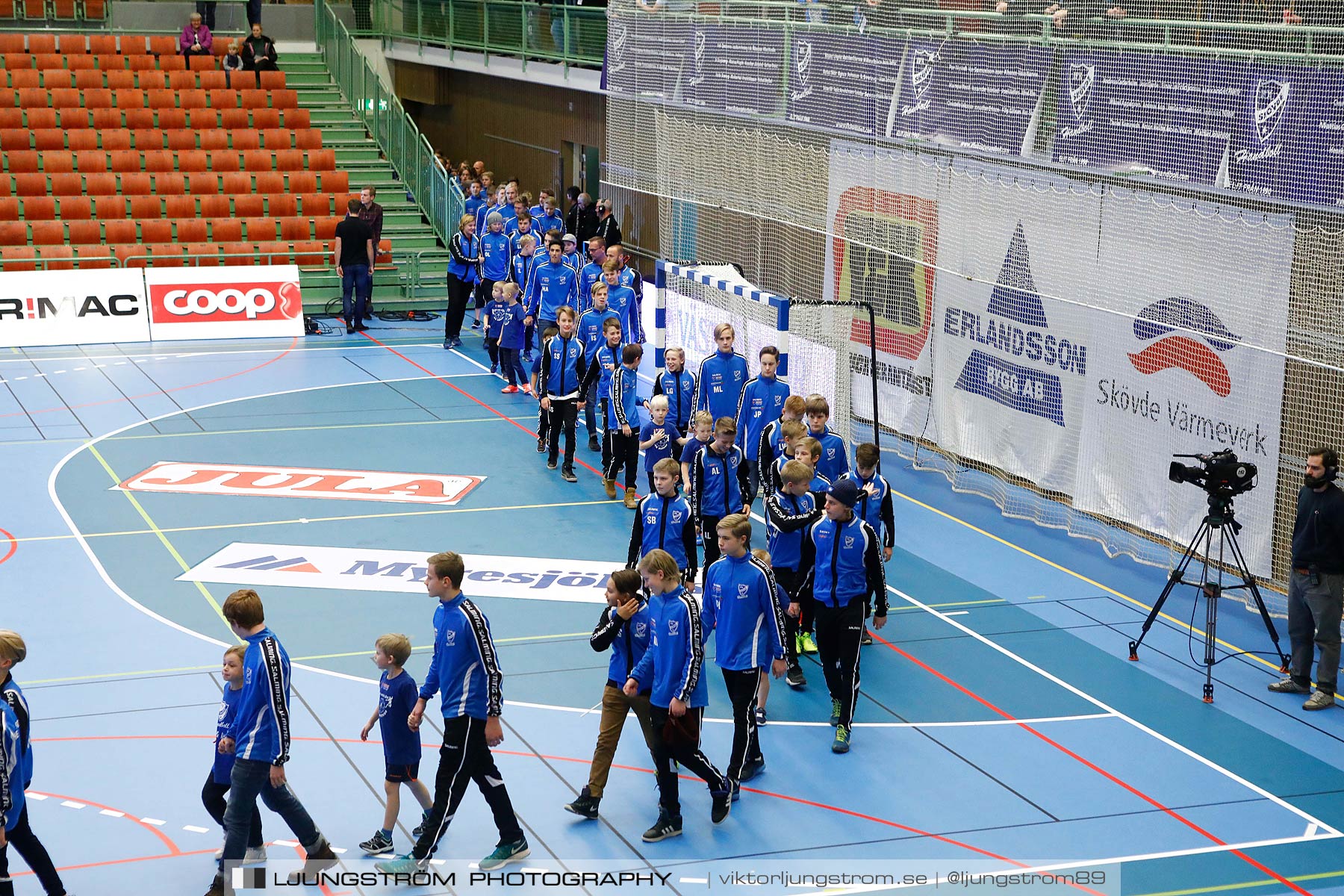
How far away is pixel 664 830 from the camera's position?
9.25 m

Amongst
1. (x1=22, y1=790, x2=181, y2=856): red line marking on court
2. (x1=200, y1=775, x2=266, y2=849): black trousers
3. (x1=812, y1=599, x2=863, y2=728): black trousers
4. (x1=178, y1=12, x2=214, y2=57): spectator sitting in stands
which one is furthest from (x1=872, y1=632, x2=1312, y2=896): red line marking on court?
(x1=178, y1=12, x2=214, y2=57): spectator sitting in stands

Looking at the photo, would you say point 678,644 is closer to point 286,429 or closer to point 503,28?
point 286,429

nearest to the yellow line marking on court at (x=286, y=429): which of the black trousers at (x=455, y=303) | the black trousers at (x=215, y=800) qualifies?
the black trousers at (x=455, y=303)

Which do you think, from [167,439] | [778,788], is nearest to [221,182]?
[167,439]

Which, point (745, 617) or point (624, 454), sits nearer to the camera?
point (745, 617)

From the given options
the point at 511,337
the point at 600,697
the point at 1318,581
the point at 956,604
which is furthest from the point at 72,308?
the point at 1318,581

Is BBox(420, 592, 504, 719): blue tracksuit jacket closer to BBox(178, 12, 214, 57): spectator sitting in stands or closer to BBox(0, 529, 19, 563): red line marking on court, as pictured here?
BBox(0, 529, 19, 563): red line marking on court

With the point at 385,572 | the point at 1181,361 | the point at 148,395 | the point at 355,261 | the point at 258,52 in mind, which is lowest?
the point at 385,572

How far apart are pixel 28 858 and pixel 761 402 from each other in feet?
28.7

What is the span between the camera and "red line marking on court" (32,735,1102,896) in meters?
9.26

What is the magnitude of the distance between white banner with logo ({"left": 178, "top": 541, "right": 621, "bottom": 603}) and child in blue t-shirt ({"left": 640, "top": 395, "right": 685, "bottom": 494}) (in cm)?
116

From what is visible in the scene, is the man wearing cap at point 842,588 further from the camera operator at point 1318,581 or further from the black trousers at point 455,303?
the black trousers at point 455,303

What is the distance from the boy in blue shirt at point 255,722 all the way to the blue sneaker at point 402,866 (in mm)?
885

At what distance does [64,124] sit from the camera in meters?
31.5
